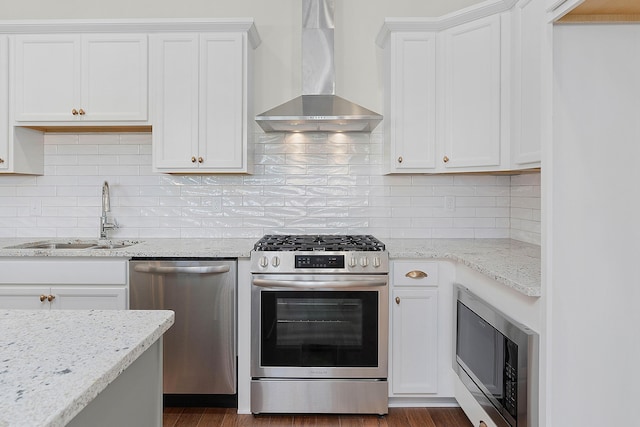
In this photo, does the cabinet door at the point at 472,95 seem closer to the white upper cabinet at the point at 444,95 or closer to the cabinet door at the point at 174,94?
the white upper cabinet at the point at 444,95

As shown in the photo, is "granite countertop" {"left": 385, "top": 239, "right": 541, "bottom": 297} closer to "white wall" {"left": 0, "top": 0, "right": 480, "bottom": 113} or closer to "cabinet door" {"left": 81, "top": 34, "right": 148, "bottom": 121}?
"white wall" {"left": 0, "top": 0, "right": 480, "bottom": 113}

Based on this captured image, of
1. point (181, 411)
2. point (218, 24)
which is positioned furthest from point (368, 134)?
point (181, 411)

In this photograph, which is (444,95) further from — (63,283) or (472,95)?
(63,283)

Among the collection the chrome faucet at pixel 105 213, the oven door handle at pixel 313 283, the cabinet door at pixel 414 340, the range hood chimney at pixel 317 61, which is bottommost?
the cabinet door at pixel 414 340

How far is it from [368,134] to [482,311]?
159cm

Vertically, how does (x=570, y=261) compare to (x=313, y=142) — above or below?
below

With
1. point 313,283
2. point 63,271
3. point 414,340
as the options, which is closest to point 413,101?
point 313,283

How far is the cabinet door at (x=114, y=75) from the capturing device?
2773mm

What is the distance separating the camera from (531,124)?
2215 mm

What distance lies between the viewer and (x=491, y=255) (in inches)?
92.9

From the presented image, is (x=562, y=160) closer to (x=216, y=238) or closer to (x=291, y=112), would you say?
(x=291, y=112)

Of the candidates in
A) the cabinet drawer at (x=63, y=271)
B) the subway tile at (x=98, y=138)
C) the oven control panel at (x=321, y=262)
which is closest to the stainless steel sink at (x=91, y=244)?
the cabinet drawer at (x=63, y=271)

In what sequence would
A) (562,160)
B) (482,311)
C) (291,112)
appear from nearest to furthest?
(562,160) → (482,311) → (291,112)

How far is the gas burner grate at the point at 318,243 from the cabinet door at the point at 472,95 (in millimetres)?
751
